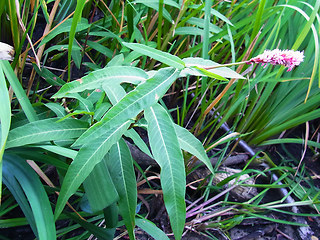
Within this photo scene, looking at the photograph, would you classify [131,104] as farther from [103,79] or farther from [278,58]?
[278,58]

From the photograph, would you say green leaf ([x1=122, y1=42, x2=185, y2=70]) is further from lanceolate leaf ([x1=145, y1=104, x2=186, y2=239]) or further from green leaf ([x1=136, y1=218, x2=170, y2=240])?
green leaf ([x1=136, y1=218, x2=170, y2=240])

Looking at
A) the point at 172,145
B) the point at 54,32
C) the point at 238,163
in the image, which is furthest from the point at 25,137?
the point at 238,163

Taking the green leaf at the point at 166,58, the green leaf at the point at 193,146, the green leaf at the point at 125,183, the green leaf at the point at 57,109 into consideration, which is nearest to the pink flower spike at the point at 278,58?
the green leaf at the point at 166,58

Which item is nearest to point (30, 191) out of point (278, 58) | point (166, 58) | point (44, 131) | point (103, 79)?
point (44, 131)

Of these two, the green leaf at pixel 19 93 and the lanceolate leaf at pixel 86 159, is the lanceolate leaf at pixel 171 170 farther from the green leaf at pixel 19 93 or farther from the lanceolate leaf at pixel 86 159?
the green leaf at pixel 19 93

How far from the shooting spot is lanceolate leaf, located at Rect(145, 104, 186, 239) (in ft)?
1.73

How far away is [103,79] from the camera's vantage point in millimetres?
535

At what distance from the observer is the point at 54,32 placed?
85cm

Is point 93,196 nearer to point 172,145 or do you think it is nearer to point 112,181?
point 112,181

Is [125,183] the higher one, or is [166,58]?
[166,58]

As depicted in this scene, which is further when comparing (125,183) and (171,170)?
(125,183)

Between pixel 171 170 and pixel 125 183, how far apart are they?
0.15 m

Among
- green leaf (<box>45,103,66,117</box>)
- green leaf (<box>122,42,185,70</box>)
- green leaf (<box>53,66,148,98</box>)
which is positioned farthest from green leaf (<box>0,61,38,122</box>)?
green leaf (<box>122,42,185,70</box>)

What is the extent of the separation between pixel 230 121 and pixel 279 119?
206 mm
